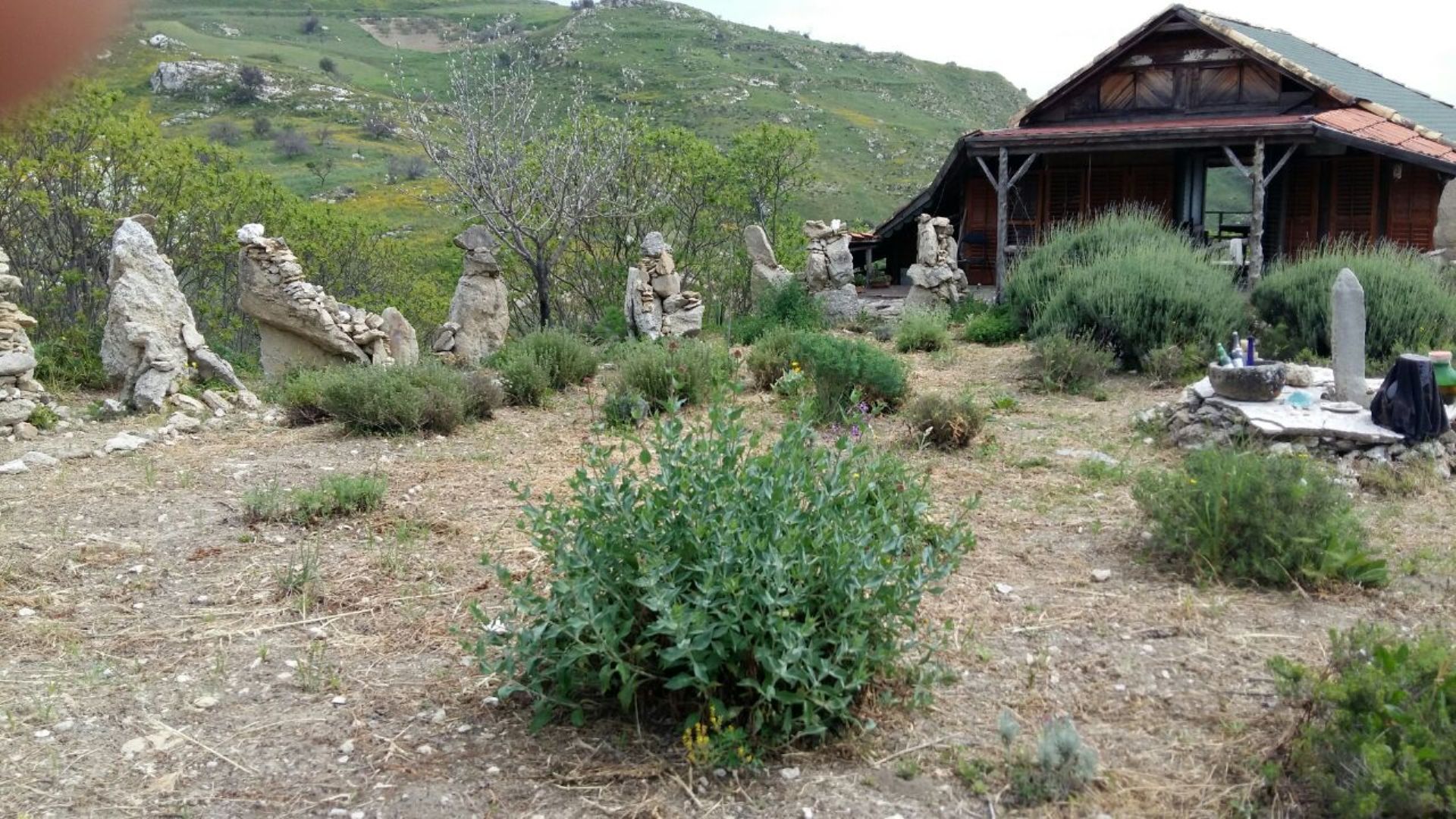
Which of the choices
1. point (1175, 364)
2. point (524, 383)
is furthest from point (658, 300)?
point (1175, 364)

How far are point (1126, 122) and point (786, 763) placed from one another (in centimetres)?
1723

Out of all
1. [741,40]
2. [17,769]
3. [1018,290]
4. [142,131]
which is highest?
[741,40]

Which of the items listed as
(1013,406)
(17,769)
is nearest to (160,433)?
(17,769)

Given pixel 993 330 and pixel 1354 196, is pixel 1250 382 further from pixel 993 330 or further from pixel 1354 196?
pixel 1354 196

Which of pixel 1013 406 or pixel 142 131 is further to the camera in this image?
pixel 142 131

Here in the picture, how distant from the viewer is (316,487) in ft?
23.1

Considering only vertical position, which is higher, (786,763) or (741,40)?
(741,40)

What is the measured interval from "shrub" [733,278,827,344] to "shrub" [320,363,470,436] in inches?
225

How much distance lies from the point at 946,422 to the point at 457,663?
15.2 feet

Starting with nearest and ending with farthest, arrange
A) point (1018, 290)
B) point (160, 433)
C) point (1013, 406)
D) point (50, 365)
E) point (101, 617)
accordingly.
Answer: point (101, 617), point (160, 433), point (1013, 406), point (50, 365), point (1018, 290)

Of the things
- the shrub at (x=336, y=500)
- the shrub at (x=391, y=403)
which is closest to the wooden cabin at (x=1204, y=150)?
the shrub at (x=391, y=403)

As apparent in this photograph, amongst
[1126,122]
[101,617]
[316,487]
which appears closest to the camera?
[101,617]

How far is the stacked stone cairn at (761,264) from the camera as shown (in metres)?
16.3

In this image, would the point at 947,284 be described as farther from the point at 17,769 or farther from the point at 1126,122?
the point at 17,769
